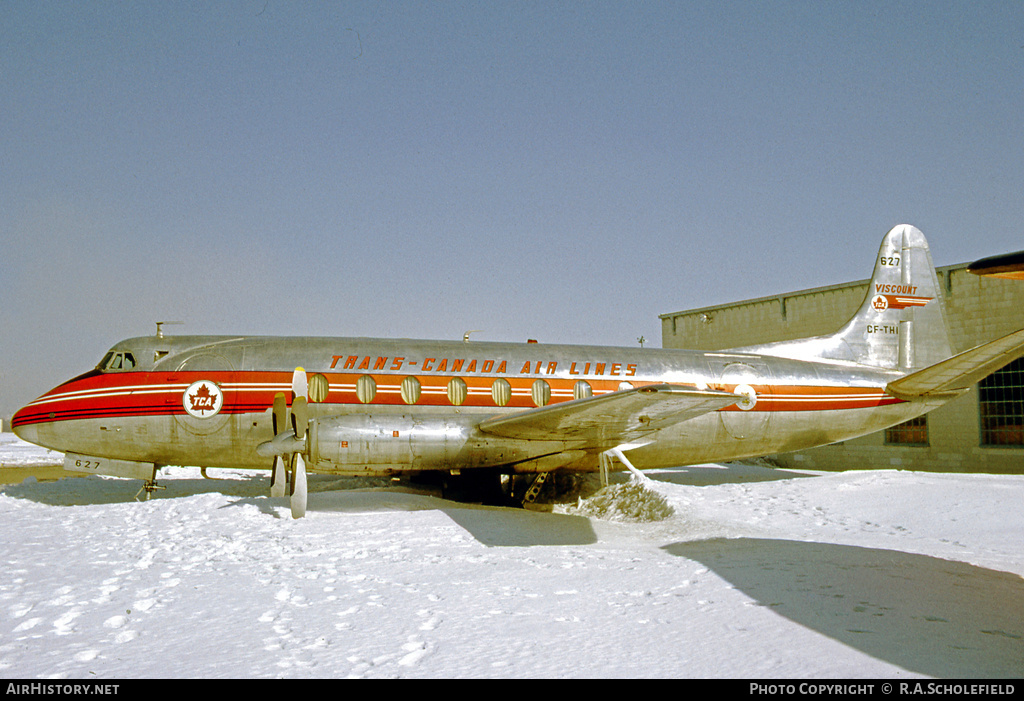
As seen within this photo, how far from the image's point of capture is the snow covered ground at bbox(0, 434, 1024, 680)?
494 cm

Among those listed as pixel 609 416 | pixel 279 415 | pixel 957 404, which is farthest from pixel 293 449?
pixel 957 404

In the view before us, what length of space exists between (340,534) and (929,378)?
13971mm

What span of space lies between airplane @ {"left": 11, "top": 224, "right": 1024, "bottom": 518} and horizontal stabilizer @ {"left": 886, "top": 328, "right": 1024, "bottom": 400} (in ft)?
0.19

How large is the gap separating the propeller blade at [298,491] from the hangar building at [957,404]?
18083mm

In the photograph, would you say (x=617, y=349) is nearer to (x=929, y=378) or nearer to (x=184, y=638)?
(x=929, y=378)

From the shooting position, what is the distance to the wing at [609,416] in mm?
9109

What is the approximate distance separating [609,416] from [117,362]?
417 inches

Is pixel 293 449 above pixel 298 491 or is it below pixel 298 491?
above

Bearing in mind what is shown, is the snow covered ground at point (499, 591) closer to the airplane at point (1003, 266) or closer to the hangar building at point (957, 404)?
the airplane at point (1003, 266)

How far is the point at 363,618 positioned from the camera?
19.7ft

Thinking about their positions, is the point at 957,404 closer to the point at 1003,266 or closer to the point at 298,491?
the point at 1003,266

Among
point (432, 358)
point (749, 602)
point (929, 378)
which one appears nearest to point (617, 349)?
point (432, 358)

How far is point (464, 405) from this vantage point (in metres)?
13.8

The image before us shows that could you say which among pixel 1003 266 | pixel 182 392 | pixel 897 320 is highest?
pixel 897 320
